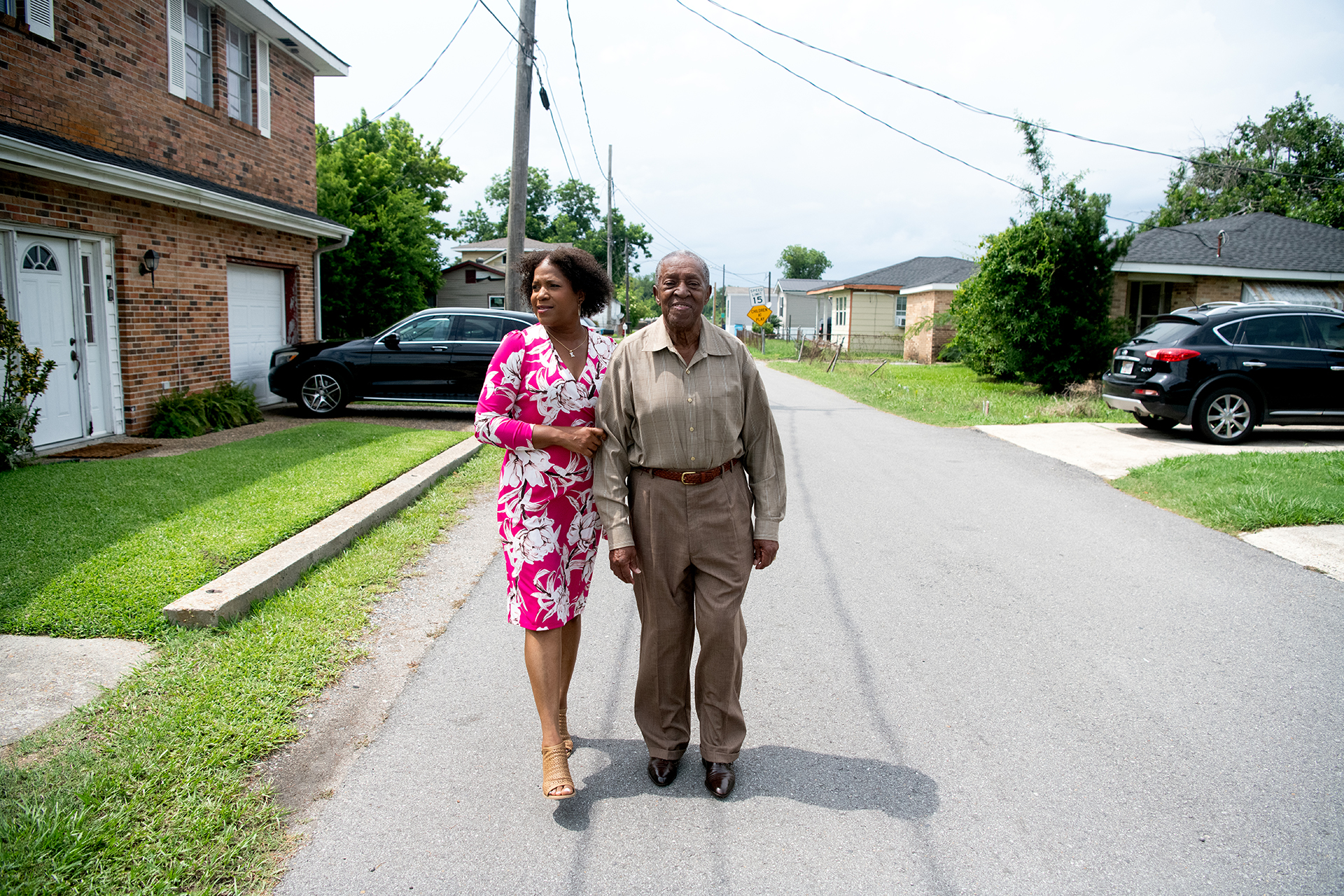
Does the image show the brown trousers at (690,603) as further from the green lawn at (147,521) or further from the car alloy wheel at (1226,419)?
the car alloy wheel at (1226,419)

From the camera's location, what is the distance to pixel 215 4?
12.5 m

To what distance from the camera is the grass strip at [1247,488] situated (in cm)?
720

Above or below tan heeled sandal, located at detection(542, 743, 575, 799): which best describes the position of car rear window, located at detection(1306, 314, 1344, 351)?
above

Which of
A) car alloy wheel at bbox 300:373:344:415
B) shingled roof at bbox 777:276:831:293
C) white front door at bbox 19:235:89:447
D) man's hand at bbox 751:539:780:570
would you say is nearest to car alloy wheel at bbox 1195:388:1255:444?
man's hand at bbox 751:539:780:570

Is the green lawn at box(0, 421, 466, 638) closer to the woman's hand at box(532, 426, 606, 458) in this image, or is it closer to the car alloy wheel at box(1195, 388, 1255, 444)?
the woman's hand at box(532, 426, 606, 458)

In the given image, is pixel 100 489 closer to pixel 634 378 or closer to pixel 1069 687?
pixel 634 378

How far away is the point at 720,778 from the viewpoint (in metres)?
3.14

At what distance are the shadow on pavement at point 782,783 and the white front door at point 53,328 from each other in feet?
27.1

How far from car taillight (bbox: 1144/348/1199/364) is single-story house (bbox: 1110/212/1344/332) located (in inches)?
493

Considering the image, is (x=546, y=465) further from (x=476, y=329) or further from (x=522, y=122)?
(x=522, y=122)

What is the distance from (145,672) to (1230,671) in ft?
16.3

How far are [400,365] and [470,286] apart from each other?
104 ft

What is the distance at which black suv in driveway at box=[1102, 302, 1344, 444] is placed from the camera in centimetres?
1117

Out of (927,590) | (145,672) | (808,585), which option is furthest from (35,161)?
(927,590)
